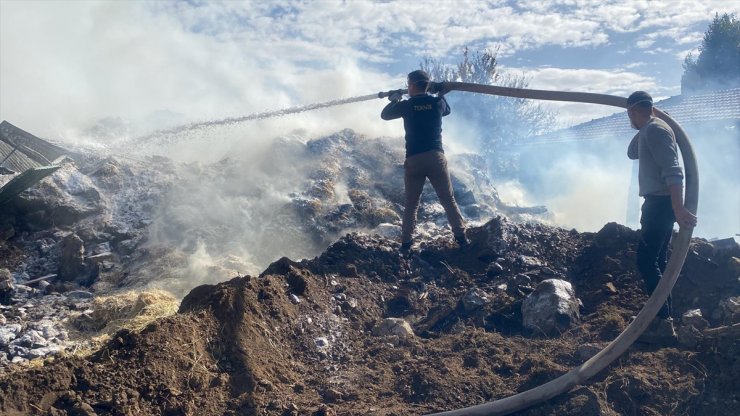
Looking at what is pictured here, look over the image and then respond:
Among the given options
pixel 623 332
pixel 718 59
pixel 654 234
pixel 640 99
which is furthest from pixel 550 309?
pixel 718 59

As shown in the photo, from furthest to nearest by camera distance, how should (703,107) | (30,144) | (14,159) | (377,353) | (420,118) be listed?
(703,107), (30,144), (14,159), (420,118), (377,353)

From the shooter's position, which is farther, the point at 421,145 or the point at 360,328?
the point at 421,145

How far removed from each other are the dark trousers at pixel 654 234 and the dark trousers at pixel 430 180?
7.88 feet

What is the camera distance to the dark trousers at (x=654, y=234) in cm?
466

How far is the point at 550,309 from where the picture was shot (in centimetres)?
489

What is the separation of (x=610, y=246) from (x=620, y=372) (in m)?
2.75

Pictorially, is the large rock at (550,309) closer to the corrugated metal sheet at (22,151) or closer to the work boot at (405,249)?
the work boot at (405,249)

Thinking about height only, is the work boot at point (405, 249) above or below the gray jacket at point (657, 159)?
below

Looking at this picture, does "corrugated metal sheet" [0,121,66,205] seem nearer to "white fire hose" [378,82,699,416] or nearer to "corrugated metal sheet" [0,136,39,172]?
"corrugated metal sheet" [0,136,39,172]

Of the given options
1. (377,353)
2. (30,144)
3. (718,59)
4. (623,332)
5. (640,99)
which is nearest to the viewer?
(623,332)

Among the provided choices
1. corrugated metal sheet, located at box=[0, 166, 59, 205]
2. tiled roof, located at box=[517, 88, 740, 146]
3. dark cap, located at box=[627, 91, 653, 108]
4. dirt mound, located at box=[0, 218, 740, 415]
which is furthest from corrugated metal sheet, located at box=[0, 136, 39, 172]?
tiled roof, located at box=[517, 88, 740, 146]

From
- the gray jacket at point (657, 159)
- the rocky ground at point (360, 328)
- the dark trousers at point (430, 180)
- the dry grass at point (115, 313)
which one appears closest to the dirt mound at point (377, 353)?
the rocky ground at point (360, 328)

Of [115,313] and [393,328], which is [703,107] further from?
[115,313]

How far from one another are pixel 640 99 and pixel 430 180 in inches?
103
